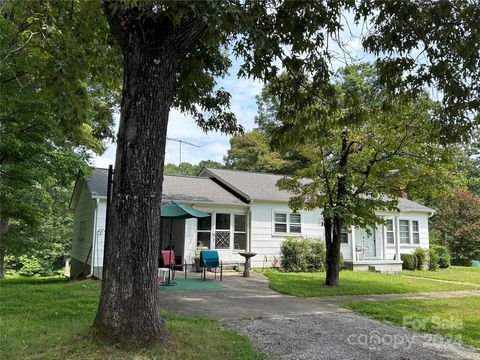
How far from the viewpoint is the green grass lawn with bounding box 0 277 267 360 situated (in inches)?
176

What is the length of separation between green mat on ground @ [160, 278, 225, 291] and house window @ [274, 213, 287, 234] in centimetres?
587

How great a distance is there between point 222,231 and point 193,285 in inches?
211

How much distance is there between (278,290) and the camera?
11.3 metres

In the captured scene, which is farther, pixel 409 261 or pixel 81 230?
pixel 409 261

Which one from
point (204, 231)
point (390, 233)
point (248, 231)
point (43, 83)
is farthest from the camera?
point (390, 233)

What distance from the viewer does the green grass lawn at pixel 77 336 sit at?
4.46 m

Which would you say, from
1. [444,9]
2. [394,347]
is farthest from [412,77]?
[394,347]

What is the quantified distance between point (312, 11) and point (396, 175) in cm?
781

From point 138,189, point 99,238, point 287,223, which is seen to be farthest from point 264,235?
point 138,189

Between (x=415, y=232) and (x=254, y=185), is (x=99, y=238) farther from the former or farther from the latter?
(x=415, y=232)

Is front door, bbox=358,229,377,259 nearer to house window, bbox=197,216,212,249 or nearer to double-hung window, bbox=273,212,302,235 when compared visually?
double-hung window, bbox=273,212,302,235

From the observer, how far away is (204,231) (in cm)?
1662

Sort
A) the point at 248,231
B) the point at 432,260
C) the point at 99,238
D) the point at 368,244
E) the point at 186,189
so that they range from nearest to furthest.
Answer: the point at 99,238 < the point at 248,231 < the point at 186,189 < the point at 432,260 < the point at 368,244

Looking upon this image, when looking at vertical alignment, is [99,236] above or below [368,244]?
above
